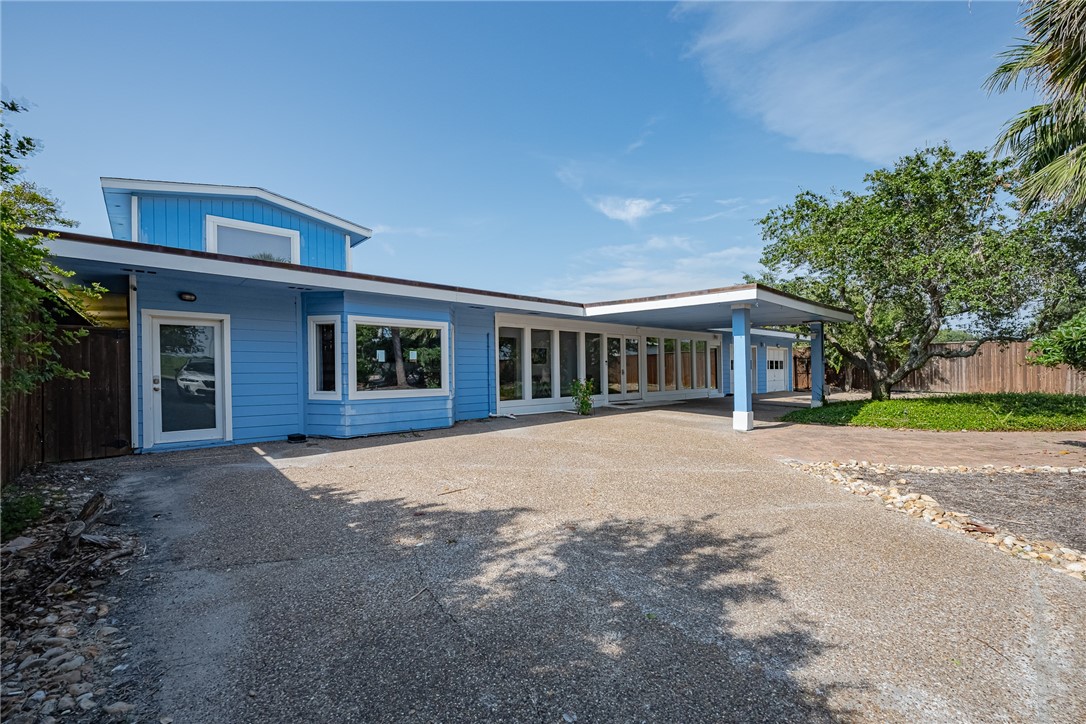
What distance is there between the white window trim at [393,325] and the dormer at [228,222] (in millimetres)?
2728

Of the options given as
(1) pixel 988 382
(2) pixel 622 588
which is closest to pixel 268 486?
(2) pixel 622 588

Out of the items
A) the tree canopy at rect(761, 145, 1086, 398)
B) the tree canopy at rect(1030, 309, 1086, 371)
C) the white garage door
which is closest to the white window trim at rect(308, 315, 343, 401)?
the tree canopy at rect(1030, 309, 1086, 371)

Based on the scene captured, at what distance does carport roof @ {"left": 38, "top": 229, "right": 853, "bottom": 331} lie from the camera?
5.92m

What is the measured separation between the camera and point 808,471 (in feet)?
19.8

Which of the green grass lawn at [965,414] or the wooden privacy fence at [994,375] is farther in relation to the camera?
the wooden privacy fence at [994,375]

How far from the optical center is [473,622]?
252cm

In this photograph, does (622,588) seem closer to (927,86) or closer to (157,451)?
(157,451)

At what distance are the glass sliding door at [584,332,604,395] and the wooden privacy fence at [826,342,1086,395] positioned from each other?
9.75 m

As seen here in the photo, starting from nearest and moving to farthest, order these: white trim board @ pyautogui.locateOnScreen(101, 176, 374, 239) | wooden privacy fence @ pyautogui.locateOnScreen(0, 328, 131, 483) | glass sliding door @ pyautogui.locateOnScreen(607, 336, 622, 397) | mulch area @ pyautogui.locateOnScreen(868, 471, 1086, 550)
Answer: mulch area @ pyautogui.locateOnScreen(868, 471, 1086, 550), wooden privacy fence @ pyautogui.locateOnScreen(0, 328, 131, 483), white trim board @ pyautogui.locateOnScreen(101, 176, 374, 239), glass sliding door @ pyautogui.locateOnScreen(607, 336, 622, 397)

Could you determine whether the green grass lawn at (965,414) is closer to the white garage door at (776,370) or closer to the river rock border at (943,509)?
the river rock border at (943,509)

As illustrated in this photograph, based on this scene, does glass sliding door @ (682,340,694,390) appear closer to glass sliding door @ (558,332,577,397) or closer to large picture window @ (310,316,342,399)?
glass sliding door @ (558,332,577,397)

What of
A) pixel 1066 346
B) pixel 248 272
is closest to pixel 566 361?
pixel 248 272

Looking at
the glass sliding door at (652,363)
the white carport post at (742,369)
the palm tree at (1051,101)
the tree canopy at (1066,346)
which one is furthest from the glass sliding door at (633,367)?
the tree canopy at (1066,346)

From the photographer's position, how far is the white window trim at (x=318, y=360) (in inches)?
330
